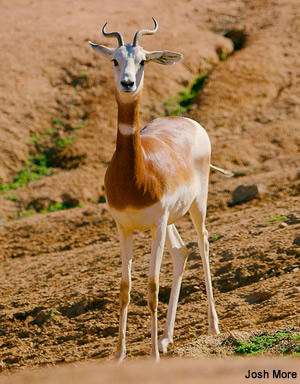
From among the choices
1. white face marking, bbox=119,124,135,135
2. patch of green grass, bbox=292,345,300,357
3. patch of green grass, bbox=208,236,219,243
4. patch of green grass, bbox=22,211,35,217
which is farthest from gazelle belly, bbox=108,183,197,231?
patch of green grass, bbox=22,211,35,217

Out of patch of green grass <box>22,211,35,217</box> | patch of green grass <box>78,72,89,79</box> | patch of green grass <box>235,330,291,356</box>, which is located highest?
patch of green grass <box>78,72,89,79</box>

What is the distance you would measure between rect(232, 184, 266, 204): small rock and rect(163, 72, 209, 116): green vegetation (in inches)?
198

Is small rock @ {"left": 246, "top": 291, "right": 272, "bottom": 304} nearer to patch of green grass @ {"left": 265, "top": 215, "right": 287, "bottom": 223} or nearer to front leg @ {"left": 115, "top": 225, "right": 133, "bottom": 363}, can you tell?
front leg @ {"left": 115, "top": 225, "right": 133, "bottom": 363}

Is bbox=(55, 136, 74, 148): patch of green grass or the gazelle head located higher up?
the gazelle head

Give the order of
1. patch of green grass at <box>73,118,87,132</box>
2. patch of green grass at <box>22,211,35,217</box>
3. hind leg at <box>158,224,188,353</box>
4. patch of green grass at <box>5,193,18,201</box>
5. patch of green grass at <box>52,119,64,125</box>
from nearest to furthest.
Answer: hind leg at <box>158,224,188,353</box>, patch of green grass at <box>22,211,35,217</box>, patch of green grass at <box>5,193,18,201</box>, patch of green grass at <box>73,118,87,132</box>, patch of green grass at <box>52,119,64,125</box>

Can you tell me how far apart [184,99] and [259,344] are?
1249 centimetres

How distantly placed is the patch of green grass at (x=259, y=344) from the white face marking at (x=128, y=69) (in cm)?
245

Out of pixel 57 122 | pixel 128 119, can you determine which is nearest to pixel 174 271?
pixel 128 119

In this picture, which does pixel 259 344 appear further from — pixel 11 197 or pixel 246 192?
pixel 11 197

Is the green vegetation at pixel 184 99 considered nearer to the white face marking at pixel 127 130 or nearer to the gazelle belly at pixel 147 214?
the gazelle belly at pixel 147 214

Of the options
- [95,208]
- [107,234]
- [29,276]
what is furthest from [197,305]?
[95,208]

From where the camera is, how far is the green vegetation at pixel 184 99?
17.4 meters

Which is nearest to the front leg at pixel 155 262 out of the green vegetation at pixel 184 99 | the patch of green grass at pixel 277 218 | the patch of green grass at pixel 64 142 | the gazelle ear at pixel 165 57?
the gazelle ear at pixel 165 57

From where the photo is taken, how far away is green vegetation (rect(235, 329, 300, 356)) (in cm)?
584
